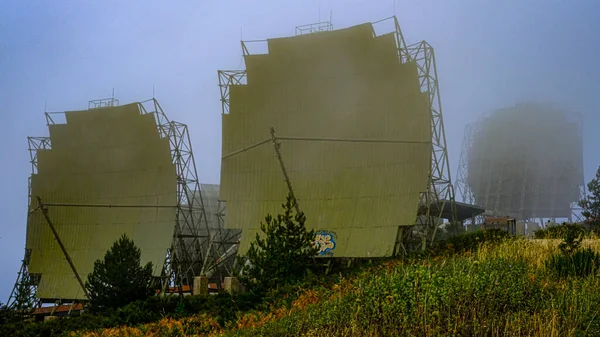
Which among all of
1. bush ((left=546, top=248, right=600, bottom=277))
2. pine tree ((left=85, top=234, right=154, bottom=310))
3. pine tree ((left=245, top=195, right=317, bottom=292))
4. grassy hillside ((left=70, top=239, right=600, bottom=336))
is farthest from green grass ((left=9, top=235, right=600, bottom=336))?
pine tree ((left=85, top=234, right=154, bottom=310))

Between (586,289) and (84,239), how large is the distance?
35000mm

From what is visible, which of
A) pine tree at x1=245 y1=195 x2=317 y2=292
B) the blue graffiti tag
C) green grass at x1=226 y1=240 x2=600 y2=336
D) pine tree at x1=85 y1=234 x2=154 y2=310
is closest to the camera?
green grass at x1=226 y1=240 x2=600 y2=336

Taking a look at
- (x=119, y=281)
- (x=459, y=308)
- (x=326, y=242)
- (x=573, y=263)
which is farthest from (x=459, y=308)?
(x=326, y=242)

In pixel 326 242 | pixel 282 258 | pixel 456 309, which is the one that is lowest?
pixel 456 309

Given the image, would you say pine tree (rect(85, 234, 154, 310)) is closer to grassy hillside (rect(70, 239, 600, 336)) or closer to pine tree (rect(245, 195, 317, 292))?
pine tree (rect(245, 195, 317, 292))

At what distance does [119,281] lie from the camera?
2498 centimetres

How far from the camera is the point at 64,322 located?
24.0 meters

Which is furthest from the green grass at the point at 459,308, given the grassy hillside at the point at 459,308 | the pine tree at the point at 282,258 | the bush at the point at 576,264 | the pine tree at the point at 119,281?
the pine tree at the point at 119,281

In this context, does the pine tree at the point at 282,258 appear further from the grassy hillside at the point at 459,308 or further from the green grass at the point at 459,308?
the grassy hillside at the point at 459,308

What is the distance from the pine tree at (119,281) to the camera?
82.1 ft

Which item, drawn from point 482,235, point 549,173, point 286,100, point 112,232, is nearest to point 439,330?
point 482,235

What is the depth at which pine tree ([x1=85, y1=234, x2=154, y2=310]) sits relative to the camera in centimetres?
2503

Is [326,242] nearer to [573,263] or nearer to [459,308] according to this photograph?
[573,263]

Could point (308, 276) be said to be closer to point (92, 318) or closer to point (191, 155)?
point (92, 318)
